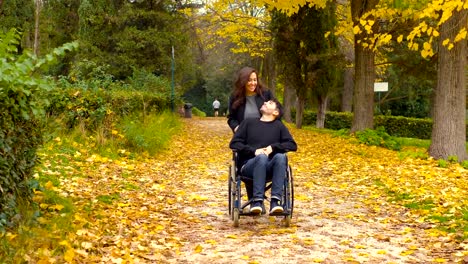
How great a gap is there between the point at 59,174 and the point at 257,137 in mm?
2531

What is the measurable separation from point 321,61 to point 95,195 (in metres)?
15.3

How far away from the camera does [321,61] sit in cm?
2075

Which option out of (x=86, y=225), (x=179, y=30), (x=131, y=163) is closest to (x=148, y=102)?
(x=131, y=163)

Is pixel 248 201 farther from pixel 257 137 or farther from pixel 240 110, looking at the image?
pixel 240 110

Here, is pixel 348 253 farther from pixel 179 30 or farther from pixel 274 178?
pixel 179 30

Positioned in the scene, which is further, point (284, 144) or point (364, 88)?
point (364, 88)

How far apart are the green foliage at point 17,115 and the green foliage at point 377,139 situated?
1081cm

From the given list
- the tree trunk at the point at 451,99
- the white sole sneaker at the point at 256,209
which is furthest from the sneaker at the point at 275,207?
the tree trunk at the point at 451,99

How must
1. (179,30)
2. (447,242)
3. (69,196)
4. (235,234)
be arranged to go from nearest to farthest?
(447,242), (235,234), (69,196), (179,30)

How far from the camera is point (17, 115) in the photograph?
4234 mm

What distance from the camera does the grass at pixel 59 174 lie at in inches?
158

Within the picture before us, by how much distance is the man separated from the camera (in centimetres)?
570

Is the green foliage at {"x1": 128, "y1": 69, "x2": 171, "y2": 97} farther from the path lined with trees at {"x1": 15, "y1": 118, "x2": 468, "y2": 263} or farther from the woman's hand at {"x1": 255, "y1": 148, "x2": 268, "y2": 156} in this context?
the woman's hand at {"x1": 255, "y1": 148, "x2": 268, "y2": 156}

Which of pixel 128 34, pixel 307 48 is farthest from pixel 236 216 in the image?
pixel 128 34
